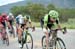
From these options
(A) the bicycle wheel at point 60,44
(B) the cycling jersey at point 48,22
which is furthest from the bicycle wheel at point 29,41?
(A) the bicycle wheel at point 60,44

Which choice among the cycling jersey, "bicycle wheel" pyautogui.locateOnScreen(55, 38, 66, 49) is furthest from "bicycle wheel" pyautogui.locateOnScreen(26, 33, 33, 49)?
"bicycle wheel" pyautogui.locateOnScreen(55, 38, 66, 49)

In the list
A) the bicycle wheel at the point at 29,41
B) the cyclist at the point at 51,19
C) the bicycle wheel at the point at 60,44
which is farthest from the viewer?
the bicycle wheel at the point at 29,41

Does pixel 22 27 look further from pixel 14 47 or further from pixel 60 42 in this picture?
pixel 60 42

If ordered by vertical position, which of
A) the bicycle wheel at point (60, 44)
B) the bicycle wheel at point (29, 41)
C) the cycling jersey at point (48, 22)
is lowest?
the bicycle wheel at point (29, 41)

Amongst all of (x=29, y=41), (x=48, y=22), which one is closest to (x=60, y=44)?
(x=48, y=22)

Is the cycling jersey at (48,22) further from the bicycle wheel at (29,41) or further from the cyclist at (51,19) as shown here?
the bicycle wheel at (29,41)

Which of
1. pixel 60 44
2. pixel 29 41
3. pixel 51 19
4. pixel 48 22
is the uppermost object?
pixel 51 19

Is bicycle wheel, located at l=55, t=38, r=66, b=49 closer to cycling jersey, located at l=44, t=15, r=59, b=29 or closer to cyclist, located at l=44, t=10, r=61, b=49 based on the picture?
cyclist, located at l=44, t=10, r=61, b=49

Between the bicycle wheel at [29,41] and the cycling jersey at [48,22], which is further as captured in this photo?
the bicycle wheel at [29,41]

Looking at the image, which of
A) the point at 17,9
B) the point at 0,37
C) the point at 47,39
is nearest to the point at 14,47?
the point at 0,37

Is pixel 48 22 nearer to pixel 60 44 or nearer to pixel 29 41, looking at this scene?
pixel 60 44

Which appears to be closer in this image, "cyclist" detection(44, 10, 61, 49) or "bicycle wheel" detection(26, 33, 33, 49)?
"cyclist" detection(44, 10, 61, 49)

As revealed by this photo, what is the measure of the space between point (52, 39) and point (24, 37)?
10.2ft

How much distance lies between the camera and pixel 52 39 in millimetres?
11391
